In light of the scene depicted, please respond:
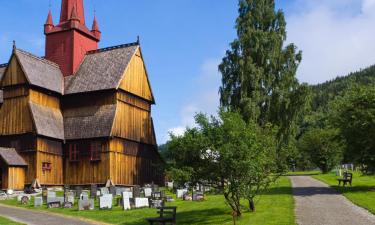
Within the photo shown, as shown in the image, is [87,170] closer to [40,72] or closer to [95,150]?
[95,150]

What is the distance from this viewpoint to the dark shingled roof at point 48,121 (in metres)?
44.9

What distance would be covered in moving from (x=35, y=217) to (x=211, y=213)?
10.0m

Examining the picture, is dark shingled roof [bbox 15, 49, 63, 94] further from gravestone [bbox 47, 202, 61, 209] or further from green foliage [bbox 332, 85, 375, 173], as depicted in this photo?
green foliage [bbox 332, 85, 375, 173]

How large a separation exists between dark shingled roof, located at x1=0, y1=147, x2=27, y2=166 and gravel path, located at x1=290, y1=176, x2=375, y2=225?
25376mm

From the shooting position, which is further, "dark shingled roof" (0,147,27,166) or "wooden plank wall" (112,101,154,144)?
"wooden plank wall" (112,101,154,144)

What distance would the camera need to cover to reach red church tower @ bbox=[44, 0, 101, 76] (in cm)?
5322

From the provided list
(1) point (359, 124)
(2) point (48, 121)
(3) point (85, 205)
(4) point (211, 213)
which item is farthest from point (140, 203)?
(2) point (48, 121)

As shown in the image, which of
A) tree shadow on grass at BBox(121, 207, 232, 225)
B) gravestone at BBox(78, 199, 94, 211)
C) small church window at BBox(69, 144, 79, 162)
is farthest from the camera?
small church window at BBox(69, 144, 79, 162)

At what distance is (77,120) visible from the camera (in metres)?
48.6

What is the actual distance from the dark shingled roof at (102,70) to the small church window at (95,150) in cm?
567

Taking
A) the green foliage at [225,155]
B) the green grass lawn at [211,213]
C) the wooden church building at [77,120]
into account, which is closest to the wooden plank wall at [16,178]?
the wooden church building at [77,120]

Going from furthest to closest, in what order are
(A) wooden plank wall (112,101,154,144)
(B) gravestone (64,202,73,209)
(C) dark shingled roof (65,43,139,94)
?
(C) dark shingled roof (65,43,139,94) → (A) wooden plank wall (112,101,154,144) → (B) gravestone (64,202,73,209)

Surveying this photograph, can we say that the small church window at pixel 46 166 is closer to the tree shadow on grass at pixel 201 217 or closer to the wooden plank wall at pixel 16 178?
the wooden plank wall at pixel 16 178

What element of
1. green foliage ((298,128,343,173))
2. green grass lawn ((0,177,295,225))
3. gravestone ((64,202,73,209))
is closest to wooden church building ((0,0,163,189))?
gravestone ((64,202,73,209))
